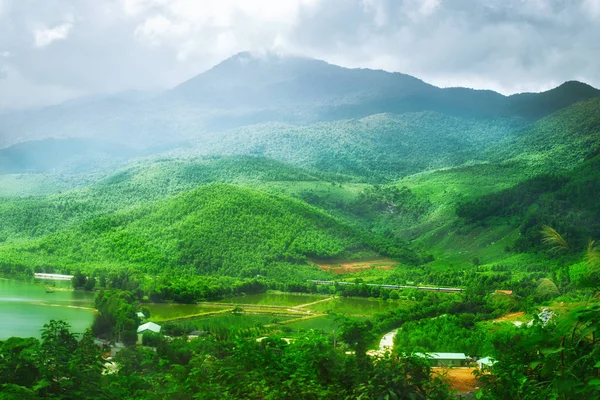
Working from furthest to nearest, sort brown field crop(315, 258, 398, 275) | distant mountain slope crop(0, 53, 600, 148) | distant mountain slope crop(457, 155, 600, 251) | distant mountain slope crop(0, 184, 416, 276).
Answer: distant mountain slope crop(0, 53, 600, 148), distant mountain slope crop(457, 155, 600, 251), brown field crop(315, 258, 398, 275), distant mountain slope crop(0, 184, 416, 276)

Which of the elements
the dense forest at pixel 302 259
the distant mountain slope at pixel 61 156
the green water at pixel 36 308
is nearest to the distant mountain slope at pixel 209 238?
the dense forest at pixel 302 259

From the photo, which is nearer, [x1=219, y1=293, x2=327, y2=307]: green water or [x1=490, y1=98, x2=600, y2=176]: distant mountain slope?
[x1=219, y1=293, x2=327, y2=307]: green water

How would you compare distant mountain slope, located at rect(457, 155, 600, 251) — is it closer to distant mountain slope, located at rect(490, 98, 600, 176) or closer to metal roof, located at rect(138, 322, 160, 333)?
distant mountain slope, located at rect(490, 98, 600, 176)

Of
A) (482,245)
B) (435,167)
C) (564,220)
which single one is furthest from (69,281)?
(435,167)

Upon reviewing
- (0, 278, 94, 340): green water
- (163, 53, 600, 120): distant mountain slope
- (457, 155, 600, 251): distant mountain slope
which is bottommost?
(0, 278, 94, 340): green water

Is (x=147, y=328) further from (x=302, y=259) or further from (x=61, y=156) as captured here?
(x=61, y=156)

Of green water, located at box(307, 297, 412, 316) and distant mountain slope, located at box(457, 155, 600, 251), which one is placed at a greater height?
distant mountain slope, located at box(457, 155, 600, 251)

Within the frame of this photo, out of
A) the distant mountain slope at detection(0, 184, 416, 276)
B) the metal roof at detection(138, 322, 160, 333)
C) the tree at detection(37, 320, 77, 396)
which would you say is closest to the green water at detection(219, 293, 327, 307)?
the distant mountain slope at detection(0, 184, 416, 276)

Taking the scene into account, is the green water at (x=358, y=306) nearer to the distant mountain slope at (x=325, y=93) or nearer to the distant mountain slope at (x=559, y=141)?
the distant mountain slope at (x=559, y=141)
